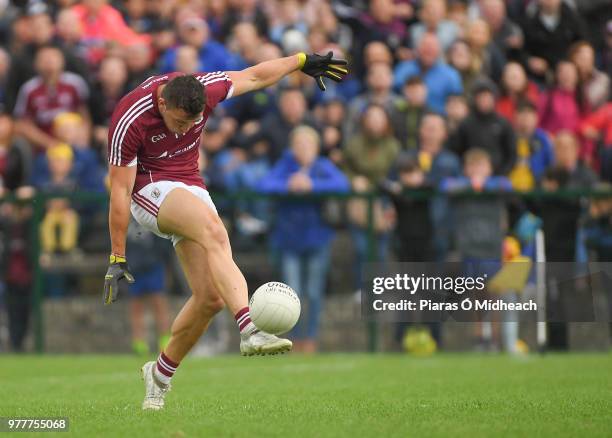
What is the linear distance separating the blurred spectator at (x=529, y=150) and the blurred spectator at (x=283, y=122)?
2786 millimetres

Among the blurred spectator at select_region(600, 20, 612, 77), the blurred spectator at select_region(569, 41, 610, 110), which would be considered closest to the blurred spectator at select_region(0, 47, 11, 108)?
the blurred spectator at select_region(569, 41, 610, 110)

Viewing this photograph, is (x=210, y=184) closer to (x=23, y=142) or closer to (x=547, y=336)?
(x=23, y=142)

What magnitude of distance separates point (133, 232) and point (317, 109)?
369cm

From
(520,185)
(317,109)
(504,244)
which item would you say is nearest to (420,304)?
(504,244)

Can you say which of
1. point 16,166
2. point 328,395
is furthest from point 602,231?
point 16,166

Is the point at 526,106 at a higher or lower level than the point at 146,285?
higher

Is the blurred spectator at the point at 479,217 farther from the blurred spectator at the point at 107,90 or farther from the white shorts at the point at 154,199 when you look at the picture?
the white shorts at the point at 154,199

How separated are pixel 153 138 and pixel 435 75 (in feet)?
32.8

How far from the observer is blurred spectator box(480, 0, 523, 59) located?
62.2 ft

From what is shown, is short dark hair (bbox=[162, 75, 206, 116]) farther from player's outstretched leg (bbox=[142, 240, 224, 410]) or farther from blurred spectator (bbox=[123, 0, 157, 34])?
blurred spectator (bbox=[123, 0, 157, 34])

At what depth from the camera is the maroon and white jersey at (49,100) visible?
59.6ft

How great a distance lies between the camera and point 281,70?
958cm

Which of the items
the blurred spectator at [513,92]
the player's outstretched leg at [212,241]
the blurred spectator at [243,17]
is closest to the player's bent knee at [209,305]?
the player's outstretched leg at [212,241]

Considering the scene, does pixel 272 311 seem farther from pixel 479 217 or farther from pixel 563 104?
pixel 563 104
